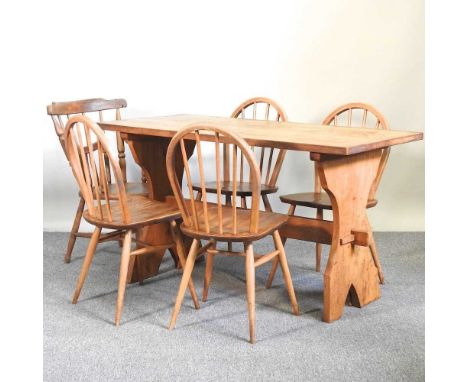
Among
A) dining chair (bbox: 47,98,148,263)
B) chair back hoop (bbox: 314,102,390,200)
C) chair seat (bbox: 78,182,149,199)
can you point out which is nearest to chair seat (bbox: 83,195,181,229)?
chair seat (bbox: 78,182,149,199)

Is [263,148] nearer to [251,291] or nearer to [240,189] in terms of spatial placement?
[240,189]

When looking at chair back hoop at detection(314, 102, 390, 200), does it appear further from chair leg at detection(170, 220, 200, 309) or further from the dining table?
chair leg at detection(170, 220, 200, 309)

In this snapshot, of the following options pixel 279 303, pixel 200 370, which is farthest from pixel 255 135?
pixel 200 370

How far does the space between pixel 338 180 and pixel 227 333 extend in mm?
777

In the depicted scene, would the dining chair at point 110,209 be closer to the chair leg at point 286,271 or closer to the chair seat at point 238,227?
the chair seat at point 238,227

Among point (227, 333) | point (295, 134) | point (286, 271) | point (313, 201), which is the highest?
point (295, 134)

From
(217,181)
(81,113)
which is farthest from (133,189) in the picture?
(217,181)

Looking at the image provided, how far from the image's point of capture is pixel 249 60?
4.62 meters

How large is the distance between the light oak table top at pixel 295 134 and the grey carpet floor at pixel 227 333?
0.75 metres

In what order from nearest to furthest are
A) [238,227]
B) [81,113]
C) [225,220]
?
[238,227]
[225,220]
[81,113]

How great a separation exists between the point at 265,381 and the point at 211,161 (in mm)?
2438

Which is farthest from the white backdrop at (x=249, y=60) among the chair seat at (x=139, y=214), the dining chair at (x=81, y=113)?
the chair seat at (x=139, y=214)

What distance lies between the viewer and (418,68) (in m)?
4.54

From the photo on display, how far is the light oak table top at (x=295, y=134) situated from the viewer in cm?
280
